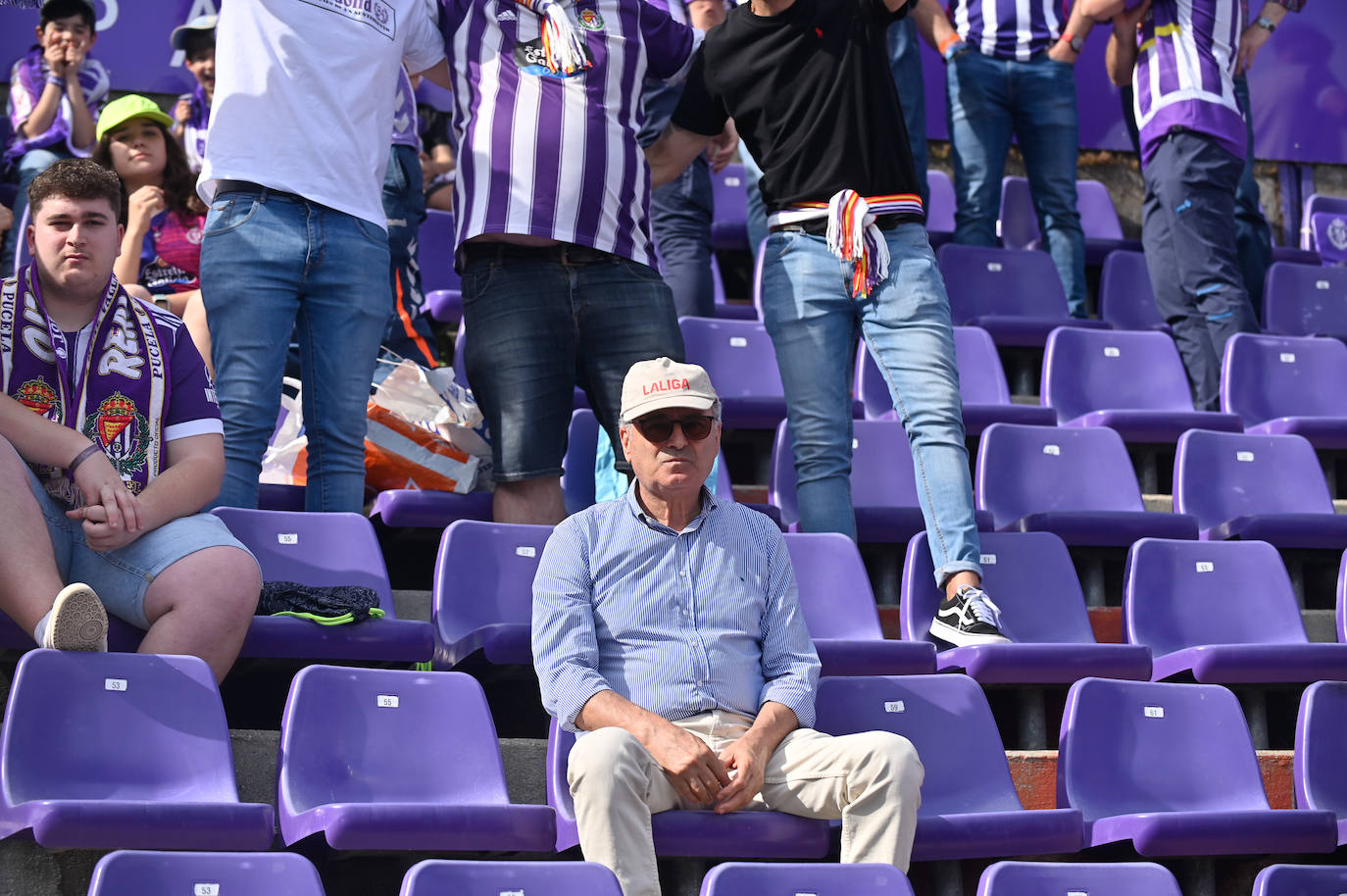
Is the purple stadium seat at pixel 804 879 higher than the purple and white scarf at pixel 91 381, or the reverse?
the purple and white scarf at pixel 91 381

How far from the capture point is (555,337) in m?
3.55

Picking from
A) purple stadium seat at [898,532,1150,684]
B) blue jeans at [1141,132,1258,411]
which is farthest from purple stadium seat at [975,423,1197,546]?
blue jeans at [1141,132,1258,411]

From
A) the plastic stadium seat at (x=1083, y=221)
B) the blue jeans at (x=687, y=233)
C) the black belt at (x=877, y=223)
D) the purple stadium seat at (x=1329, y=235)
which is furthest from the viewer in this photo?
the purple stadium seat at (x=1329, y=235)

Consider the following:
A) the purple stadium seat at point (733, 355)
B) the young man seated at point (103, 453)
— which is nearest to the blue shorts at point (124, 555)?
the young man seated at point (103, 453)

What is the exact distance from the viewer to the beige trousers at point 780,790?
252 cm

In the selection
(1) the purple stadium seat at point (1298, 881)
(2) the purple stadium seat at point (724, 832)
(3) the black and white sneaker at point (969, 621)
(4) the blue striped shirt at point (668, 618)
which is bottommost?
(1) the purple stadium seat at point (1298, 881)

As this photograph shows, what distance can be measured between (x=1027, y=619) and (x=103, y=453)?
1.92 m

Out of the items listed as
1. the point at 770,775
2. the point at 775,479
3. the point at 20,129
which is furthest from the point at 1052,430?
the point at 20,129

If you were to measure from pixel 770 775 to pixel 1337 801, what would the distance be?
1.25 meters

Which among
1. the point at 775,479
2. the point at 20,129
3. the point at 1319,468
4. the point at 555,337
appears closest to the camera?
the point at 555,337

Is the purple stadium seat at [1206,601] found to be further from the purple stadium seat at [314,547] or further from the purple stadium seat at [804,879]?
the purple stadium seat at [314,547]

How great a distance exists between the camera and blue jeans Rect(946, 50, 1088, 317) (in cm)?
563

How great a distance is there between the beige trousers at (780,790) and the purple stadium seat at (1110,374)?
2.37m

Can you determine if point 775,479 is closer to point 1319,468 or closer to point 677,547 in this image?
point 677,547
